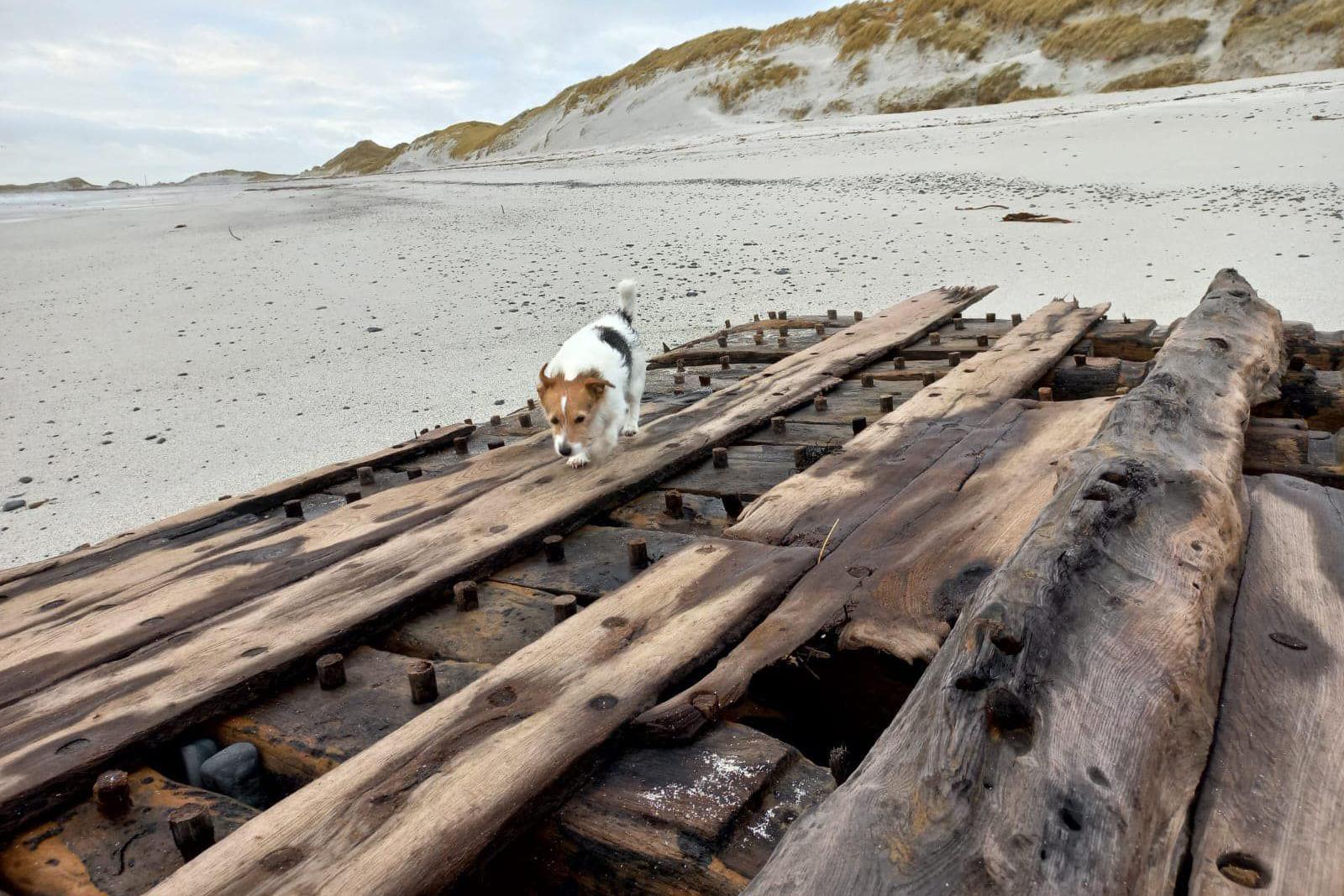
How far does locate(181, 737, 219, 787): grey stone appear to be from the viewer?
2121 mm

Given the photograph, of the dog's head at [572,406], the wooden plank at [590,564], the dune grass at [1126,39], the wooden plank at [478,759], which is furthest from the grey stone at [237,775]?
the dune grass at [1126,39]

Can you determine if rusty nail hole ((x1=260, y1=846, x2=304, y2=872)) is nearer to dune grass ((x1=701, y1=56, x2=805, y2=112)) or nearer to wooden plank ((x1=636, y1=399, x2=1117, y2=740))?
wooden plank ((x1=636, y1=399, x2=1117, y2=740))

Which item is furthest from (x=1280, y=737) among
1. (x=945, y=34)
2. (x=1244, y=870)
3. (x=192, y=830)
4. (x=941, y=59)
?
(x=945, y=34)

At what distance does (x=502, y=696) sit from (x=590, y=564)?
0.96m

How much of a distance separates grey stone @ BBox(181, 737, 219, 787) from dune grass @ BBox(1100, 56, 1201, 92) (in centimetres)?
3470

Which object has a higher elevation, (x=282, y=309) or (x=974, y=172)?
(x=974, y=172)

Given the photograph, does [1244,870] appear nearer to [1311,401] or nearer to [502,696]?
[502,696]

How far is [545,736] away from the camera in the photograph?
181 cm

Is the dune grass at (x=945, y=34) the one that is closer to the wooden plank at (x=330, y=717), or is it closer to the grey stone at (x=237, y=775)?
the wooden plank at (x=330, y=717)

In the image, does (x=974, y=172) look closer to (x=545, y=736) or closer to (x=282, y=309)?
(x=282, y=309)

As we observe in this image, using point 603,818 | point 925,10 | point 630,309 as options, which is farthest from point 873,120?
point 603,818

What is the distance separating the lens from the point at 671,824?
1.60 m

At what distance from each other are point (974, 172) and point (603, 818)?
17.6 metres

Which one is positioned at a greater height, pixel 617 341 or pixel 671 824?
pixel 617 341
